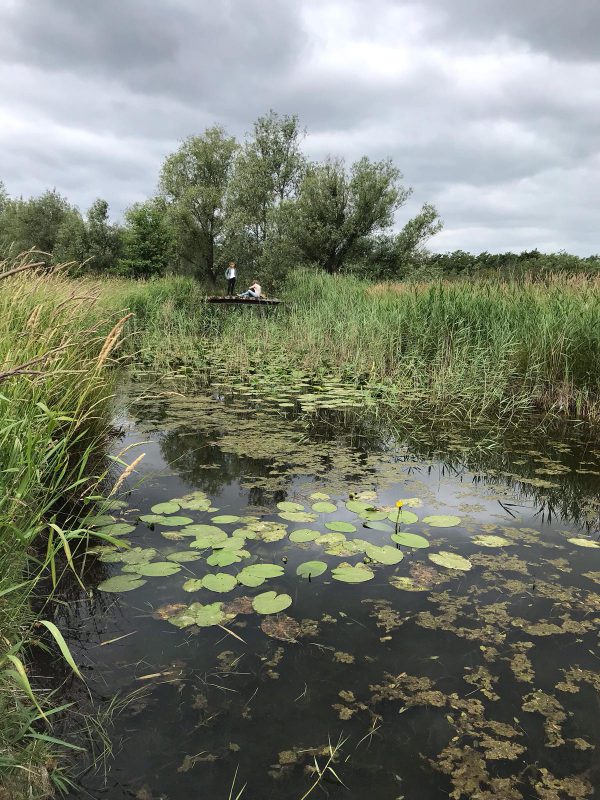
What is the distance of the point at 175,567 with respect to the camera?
98.0 inches

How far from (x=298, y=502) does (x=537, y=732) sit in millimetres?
1985

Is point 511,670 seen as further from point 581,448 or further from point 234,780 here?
point 581,448

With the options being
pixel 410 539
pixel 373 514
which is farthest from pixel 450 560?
pixel 373 514

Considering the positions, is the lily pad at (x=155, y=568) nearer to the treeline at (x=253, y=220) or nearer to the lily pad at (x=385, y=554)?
the lily pad at (x=385, y=554)

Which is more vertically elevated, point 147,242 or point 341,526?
point 147,242

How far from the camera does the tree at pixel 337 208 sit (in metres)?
22.5

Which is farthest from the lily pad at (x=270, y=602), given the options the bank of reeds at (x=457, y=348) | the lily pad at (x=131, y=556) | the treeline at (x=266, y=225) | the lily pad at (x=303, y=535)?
the treeline at (x=266, y=225)

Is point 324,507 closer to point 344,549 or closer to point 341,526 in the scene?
point 341,526

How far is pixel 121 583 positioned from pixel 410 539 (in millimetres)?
1570

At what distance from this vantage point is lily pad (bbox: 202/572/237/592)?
2324 mm

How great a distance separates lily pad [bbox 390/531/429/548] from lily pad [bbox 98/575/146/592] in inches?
54.8

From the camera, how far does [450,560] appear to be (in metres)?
2.66

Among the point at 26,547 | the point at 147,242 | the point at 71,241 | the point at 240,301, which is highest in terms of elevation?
the point at 71,241

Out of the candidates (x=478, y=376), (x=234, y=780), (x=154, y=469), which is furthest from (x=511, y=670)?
(x=478, y=376)
